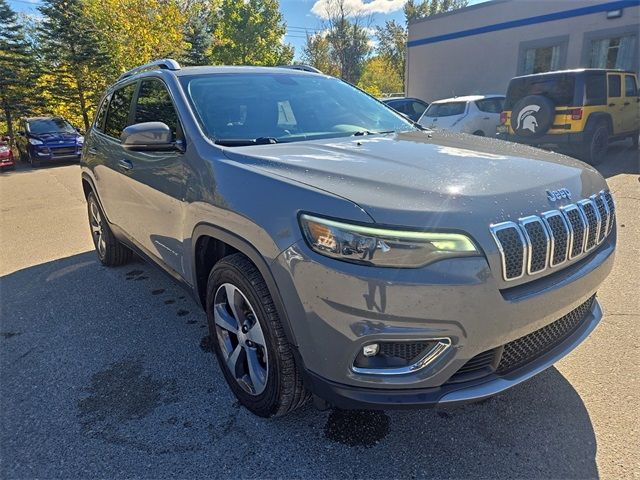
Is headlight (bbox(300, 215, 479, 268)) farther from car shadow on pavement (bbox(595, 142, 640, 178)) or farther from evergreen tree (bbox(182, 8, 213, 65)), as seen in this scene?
evergreen tree (bbox(182, 8, 213, 65))

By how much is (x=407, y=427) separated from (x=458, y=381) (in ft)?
1.88

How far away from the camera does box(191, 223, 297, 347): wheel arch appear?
1857mm

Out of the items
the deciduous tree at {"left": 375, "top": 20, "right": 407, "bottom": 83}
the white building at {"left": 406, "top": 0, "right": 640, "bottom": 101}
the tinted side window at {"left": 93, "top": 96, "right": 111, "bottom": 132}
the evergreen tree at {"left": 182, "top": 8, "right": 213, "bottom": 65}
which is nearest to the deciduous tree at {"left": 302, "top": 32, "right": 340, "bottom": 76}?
the deciduous tree at {"left": 375, "top": 20, "right": 407, "bottom": 83}

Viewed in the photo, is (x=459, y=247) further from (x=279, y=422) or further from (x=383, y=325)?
(x=279, y=422)

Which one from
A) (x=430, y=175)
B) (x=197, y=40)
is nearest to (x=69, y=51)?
(x=197, y=40)

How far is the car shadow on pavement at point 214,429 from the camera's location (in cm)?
195

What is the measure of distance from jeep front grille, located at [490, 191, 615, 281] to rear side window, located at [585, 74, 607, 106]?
7462 mm

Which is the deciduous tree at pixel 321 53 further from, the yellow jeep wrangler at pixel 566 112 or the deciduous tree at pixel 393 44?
the yellow jeep wrangler at pixel 566 112

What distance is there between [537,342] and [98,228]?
431 centimetres

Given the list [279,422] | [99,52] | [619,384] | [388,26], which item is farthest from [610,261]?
[388,26]

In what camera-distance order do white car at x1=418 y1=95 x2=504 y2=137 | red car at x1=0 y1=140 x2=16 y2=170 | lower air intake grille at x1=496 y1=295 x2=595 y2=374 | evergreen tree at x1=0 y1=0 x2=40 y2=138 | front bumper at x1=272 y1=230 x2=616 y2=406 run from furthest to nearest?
evergreen tree at x1=0 y1=0 x2=40 y2=138 → red car at x1=0 y1=140 x2=16 y2=170 → white car at x1=418 y1=95 x2=504 y2=137 → lower air intake grille at x1=496 y1=295 x2=595 y2=374 → front bumper at x1=272 y1=230 x2=616 y2=406

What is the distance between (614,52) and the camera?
14477 mm

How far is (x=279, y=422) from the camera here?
87.8 inches

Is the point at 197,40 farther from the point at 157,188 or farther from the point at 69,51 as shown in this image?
the point at 157,188
